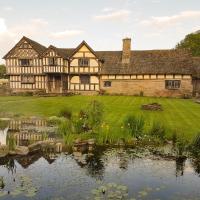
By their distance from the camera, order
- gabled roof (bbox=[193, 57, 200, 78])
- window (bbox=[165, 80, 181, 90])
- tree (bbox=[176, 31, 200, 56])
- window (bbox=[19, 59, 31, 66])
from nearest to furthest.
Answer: window (bbox=[165, 80, 181, 90]) → gabled roof (bbox=[193, 57, 200, 78]) → window (bbox=[19, 59, 31, 66]) → tree (bbox=[176, 31, 200, 56])

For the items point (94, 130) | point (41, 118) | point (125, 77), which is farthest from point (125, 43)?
point (94, 130)

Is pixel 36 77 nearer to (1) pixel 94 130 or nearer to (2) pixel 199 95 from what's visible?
(2) pixel 199 95

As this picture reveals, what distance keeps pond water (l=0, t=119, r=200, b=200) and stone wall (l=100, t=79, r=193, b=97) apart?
27733 mm

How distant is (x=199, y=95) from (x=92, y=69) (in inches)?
622

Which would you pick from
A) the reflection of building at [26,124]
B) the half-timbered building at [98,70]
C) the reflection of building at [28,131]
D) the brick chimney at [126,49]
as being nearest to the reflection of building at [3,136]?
the reflection of building at [28,131]

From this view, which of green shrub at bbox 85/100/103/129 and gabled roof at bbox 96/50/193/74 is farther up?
gabled roof at bbox 96/50/193/74

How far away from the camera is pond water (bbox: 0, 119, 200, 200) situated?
427 inches

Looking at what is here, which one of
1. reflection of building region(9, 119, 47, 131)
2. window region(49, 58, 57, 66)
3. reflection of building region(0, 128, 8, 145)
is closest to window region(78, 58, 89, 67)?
window region(49, 58, 57, 66)

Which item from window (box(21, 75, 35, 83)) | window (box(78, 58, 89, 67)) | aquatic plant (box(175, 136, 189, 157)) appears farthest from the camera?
window (box(21, 75, 35, 83))

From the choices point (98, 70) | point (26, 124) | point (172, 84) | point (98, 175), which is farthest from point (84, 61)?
point (98, 175)

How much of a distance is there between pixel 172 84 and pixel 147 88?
11.6ft

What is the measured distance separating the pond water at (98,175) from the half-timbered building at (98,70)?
27882 mm

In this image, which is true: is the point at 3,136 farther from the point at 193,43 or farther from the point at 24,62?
the point at 193,43

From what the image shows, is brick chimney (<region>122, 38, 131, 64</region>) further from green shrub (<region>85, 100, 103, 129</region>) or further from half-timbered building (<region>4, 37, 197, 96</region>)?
green shrub (<region>85, 100, 103, 129</region>)
